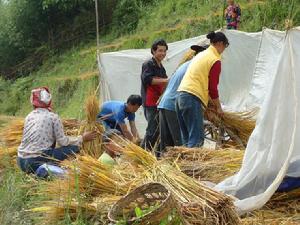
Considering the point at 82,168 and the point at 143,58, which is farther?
the point at 143,58

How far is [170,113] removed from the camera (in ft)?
15.7

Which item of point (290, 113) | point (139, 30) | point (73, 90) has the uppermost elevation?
point (290, 113)

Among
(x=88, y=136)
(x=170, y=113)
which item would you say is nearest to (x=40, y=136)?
A: (x=88, y=136)

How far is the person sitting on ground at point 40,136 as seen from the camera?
14.4 ft

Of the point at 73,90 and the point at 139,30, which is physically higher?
the point at 139,30

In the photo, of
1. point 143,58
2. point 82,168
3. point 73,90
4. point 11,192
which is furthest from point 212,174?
point 73,90

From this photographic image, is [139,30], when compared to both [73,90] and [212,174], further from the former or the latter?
[212,174]

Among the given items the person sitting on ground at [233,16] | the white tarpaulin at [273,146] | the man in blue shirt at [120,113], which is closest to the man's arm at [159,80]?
the man in blue shirt at [120,113]

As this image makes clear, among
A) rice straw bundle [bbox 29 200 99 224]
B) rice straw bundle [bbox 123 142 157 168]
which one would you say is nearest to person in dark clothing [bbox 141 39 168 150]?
rice straw bundle [bbox 123 142 157 168]

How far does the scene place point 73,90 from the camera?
52.9 ft

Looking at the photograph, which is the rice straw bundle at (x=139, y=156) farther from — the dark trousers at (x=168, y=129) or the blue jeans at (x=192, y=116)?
the dark trousers at (x=168, y=129)

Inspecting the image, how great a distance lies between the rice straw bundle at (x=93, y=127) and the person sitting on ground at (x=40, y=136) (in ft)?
1.64

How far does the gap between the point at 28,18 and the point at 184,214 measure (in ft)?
63.9

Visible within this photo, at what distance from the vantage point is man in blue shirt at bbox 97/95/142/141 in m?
5.26
